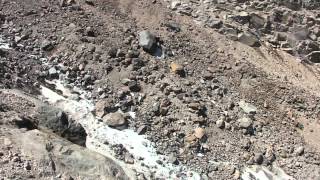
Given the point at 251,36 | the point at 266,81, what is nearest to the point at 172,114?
the point at 266,81

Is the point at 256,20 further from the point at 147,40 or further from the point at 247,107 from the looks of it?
the point at 147,40

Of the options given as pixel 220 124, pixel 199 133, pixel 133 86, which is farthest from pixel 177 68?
pixel 199 133

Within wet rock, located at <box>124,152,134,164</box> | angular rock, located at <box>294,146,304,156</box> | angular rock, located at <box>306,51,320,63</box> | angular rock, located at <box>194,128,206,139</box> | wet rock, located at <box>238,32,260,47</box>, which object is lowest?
angular rock, located at <box>294,146,304,156</box>

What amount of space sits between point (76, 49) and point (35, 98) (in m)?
2.23

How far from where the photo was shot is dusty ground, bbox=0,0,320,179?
443 inches

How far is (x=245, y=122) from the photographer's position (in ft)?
38.9

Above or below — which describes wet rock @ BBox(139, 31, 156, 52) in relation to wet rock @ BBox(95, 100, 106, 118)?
above

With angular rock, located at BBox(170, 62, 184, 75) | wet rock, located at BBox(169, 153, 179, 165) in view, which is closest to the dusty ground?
wet rock, located at BBox(169, 153, 179, 165)

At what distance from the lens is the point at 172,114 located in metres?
11.6

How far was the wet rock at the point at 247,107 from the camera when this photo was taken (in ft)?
40.3

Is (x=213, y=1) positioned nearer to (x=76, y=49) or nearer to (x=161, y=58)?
(x=161, y=58)

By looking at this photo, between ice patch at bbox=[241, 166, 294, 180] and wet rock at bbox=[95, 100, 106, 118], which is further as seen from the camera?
wet rock at bbox=[95, 100, 106, 118]

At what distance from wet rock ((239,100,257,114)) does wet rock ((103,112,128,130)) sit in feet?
9.17

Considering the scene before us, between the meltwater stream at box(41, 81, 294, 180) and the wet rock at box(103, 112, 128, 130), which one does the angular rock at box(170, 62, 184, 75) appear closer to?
the wet rock at box(103, 112, 128, 130)
